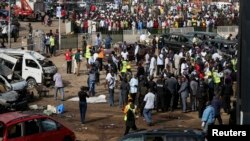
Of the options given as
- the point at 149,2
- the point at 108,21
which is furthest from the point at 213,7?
the point at 108,21

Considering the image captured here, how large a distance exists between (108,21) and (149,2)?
2707 cm

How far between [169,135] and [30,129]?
14.5 ft

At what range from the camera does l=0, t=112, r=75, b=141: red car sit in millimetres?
14820

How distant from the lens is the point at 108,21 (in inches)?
1848

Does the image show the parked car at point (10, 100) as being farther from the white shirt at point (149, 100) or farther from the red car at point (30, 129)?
the red car at point (30, 129)

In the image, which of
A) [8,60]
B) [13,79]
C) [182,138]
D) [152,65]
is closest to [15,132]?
[182,138]

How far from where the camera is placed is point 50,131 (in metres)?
15.7

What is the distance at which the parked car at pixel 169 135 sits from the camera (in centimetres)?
1228

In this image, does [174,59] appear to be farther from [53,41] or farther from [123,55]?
[53,41]

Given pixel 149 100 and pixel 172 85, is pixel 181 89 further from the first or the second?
pixel 149 100

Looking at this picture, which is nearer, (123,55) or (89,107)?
(89,107)

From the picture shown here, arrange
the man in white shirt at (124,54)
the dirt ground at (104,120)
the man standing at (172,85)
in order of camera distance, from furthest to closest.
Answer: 1. the man in white shirt at (124,54)
2. the man standing at (172,85)
3. the dirt ground at (104,120)

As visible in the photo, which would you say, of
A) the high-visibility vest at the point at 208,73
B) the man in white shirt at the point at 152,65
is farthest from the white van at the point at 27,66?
the high-visibility vest at the point at 208,73

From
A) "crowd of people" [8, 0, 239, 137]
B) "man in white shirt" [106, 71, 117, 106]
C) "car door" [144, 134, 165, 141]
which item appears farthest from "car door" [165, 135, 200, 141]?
"man in white shirt" [106, 71, 117, 106]
